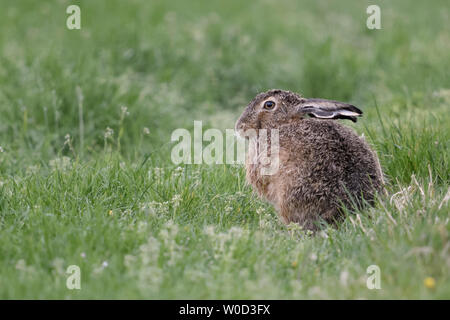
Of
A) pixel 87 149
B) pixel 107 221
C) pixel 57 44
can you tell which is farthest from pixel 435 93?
pixel 57 44

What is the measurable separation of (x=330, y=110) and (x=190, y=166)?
4.82 feet

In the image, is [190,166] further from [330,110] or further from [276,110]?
[330,110]

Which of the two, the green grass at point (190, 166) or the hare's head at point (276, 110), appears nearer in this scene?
the green grass at point (190, 166)

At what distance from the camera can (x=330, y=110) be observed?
5.81 metres

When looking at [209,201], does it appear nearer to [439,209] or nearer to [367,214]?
[367,214]

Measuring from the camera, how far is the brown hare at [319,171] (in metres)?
5.41

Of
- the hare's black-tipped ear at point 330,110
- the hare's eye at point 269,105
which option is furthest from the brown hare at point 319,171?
the hare's eye at point 269,105

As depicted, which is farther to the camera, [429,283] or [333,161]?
[333,161]

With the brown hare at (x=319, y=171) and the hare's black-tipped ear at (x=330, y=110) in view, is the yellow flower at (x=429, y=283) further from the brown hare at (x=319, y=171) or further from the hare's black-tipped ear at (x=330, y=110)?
the hare's black-tipped ear at (x=330, y=110)

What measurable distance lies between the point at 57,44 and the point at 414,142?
19.3 ft

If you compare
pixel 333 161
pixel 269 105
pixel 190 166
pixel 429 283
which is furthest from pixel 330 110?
pixel 429 283

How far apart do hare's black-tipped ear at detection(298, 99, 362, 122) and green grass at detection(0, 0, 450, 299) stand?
715mm

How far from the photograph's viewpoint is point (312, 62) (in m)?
10.1

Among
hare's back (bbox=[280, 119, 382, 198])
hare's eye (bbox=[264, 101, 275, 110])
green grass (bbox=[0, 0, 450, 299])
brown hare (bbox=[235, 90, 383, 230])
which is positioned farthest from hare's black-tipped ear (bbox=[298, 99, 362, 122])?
green grass (bbox=[0, 0, 450, 299])
